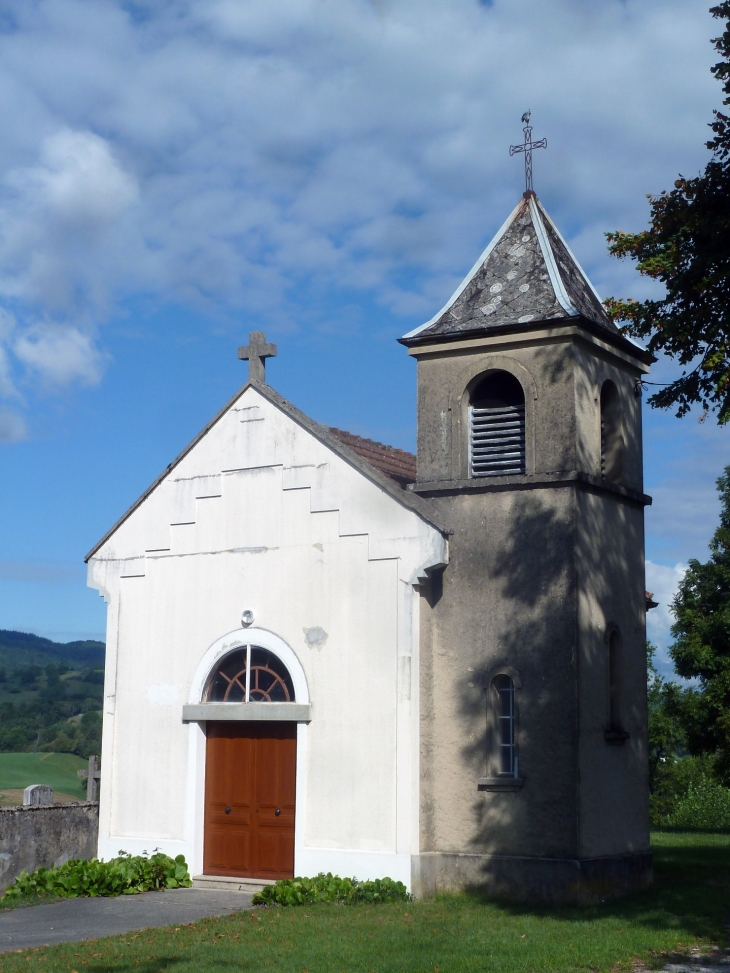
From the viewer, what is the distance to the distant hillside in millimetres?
165250

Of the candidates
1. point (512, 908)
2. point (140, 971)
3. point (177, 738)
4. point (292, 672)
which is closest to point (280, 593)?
point (292, 672)

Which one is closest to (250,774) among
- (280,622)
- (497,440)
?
(280,622)

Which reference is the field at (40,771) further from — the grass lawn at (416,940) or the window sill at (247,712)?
the grass lawn at (416,940)

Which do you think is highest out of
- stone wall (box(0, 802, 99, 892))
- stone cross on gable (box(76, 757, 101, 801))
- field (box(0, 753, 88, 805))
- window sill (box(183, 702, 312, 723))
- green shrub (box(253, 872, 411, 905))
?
window sill (box(183, 702, 312, 723))

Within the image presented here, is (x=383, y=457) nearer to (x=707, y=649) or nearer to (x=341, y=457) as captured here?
(x=341, y=457)

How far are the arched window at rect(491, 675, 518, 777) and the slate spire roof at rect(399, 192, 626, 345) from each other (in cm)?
490

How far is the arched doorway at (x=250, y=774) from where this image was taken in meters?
17.3

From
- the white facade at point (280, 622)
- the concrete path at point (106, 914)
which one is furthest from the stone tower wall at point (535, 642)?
the concrete path at point (106, 914)

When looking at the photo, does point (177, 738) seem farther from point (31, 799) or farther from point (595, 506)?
point (595, 506)

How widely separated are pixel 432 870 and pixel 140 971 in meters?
5.50

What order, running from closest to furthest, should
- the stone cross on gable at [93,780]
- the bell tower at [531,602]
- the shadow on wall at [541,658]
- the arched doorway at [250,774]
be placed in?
the shadow on wall at [541,658] → the bell tower at [531,602] → the arched doorway at [250,774] → the stone cross on gable at [93,780]

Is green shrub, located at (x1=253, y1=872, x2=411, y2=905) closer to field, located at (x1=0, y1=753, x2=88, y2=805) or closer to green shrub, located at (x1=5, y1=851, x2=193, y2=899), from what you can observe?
green shrub, located at (x1=5, y1=851, x2=193, y2=899)

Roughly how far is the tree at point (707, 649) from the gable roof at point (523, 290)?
515 inches

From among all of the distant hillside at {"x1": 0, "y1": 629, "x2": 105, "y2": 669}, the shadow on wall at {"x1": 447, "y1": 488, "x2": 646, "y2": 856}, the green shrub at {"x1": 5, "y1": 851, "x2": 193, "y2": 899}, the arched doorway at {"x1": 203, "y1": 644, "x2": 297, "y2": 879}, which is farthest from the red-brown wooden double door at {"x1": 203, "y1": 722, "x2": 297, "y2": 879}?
the distant hillside at {"x1": 0, "y1": 629, "x2": 105, "y2": 669}
